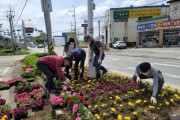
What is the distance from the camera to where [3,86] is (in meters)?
7.47

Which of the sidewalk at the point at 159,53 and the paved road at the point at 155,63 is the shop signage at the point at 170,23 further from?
the paved road at the point at 155,63

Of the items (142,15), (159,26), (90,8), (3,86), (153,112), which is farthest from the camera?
(142,15)

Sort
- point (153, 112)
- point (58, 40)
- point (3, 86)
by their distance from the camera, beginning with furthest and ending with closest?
point (58, 40) → point (3, 86) → point (153, 112)

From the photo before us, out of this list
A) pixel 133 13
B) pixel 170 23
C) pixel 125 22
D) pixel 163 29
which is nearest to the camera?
pixel 170 23

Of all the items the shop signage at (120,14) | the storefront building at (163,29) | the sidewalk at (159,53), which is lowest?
the sidewalk at (159,53)

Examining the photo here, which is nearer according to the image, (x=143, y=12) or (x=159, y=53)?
(x=159, y=53)

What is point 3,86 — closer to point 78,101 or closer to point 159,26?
point 78,101

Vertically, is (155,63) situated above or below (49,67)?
below

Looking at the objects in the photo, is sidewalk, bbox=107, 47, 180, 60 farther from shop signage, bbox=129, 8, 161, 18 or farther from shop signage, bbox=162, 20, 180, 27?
shop signage, bbox=129, 8, 161, 18

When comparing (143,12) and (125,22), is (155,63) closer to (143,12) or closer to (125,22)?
(125,22)

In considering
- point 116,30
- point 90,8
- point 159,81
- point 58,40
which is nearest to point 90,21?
point 90,8

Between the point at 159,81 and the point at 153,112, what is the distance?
3.25 ft

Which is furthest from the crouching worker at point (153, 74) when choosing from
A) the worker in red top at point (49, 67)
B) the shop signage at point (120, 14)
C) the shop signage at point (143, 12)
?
the shop signage at point (143, 12)

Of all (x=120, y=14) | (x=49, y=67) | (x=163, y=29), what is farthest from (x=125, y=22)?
(x=49, y=67)
